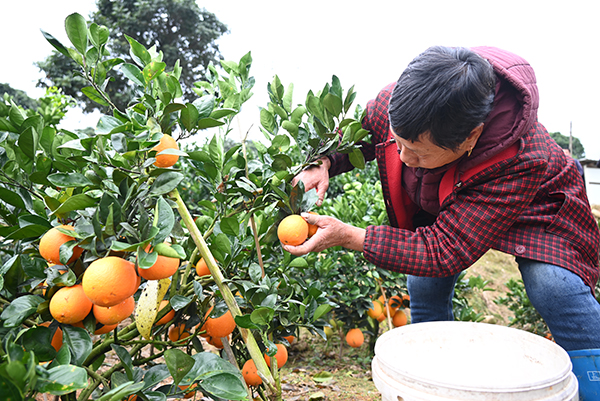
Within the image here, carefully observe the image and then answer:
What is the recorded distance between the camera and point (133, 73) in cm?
107

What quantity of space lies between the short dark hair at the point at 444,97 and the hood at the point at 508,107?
2.5 inches

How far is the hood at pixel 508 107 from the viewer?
131 centimetres

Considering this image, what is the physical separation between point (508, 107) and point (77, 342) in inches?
54.4

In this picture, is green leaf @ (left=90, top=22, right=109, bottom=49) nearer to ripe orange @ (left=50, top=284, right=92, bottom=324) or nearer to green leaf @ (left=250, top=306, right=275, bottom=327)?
ripe orange @ (left=50, top=284, right=92, bottom=324)

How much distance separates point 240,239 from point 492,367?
1.05 metres

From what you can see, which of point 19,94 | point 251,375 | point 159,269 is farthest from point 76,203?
point 19,94

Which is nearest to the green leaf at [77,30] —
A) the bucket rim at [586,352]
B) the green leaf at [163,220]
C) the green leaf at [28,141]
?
the green leaf at [28,141]

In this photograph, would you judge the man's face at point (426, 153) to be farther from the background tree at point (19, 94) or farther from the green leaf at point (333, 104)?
the background tree at point (19, 94)

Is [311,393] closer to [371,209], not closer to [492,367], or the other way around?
[492,367]

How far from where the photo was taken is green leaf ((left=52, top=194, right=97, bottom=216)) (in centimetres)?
76

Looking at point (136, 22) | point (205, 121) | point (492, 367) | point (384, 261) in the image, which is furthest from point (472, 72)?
point (136, 22)

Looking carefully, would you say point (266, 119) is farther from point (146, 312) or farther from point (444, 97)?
point (146, 312)

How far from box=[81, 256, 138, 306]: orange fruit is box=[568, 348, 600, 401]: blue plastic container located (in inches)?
57.0

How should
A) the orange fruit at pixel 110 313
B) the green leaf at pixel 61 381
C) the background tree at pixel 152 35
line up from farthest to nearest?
the background tree at pixel 152 35
the orange fruit at pixel 110 313
the green leaf at pixel 61 381
